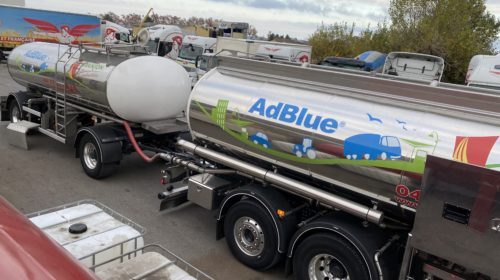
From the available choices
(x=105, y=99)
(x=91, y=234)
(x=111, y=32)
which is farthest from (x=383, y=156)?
(x=111, y=32)

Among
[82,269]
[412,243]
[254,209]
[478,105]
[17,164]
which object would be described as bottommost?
[17,164]

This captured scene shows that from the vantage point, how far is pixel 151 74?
23.2 feet

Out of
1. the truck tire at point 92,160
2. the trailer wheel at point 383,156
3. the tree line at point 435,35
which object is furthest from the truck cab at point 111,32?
the trailer wheel at point 383,156

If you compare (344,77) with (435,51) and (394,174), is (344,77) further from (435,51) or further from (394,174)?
(435,51)

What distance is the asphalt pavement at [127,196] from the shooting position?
207 inches

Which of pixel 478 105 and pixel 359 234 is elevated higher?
pixel 478 105

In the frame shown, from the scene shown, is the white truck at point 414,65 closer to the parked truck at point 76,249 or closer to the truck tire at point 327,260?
the truck tire at point 327,260

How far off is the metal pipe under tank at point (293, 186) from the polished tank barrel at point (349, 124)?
0.14 meters

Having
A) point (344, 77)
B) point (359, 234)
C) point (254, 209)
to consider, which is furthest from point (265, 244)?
point (344, 77)

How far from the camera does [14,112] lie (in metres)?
10.4

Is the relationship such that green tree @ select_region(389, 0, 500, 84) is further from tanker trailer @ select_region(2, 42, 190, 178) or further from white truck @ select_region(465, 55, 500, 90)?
tanker trailer @ select_region(2, 42, 190, 178)

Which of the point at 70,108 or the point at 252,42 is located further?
the point at 252,42

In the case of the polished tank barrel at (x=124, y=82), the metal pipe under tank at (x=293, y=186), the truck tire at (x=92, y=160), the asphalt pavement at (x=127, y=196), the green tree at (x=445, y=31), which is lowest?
the asphalt pavement at (x=127, y=196)

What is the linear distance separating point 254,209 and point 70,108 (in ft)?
17.5
